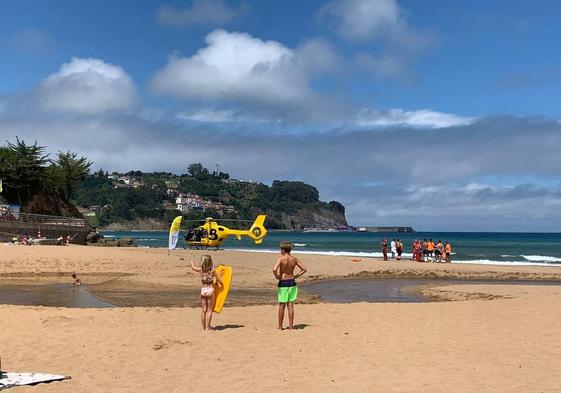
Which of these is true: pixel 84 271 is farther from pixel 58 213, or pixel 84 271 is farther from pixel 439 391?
pixel 58 213

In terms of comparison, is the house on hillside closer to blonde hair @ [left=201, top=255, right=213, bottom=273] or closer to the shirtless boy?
blonde hair @ [left=201, top=255, right=213, bottom=273]

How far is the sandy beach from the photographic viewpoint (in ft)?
22.5

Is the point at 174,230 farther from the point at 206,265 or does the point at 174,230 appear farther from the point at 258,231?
the point at 258,231

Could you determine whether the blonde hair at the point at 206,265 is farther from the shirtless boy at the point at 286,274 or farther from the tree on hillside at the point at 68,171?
the tree on hillside at the point at 68,171

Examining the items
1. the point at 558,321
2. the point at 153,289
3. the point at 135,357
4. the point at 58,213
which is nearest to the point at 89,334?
the point at 135,357

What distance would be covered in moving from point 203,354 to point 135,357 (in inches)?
41.2

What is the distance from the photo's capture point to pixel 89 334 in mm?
9695

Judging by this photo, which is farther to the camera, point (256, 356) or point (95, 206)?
point (95, 206)

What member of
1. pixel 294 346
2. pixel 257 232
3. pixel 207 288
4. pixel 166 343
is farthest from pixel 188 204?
pixel 294 346

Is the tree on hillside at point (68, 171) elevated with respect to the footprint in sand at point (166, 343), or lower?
elevated

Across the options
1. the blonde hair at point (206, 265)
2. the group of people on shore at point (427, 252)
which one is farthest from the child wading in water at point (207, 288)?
the group of people on shore at point (427, 252)

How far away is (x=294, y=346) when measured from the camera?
29.5 ft

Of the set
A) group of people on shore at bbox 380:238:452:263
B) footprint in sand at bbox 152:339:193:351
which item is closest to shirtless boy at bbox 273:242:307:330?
footprint in sand at bbox 152:339:193:351

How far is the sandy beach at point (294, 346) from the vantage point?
6867 millimetres
